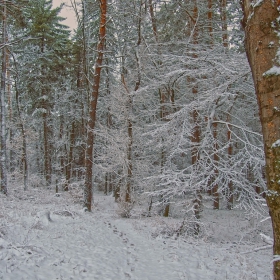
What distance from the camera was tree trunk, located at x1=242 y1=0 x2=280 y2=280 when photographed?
1.48 m

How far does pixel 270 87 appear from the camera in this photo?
1.50 m

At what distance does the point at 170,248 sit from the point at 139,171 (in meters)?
6.47

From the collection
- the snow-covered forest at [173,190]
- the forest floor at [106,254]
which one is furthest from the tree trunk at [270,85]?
the forest floor at [106,254]

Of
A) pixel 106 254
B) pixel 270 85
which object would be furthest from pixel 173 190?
pixel 270 85

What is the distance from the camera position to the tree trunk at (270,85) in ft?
4.87

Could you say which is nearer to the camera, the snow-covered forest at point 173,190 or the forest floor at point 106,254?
the forest floor at point 106,254

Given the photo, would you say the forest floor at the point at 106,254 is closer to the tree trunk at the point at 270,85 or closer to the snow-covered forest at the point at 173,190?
the snow-covered forest at the point at 173,190

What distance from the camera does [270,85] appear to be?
1492mm

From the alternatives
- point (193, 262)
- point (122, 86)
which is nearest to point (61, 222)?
point (193, 262)

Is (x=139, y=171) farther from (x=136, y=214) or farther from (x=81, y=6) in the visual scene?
(x=81, y=6)

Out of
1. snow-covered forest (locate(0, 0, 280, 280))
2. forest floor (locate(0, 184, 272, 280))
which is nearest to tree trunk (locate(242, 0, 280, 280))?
snow-covered forest (locate(0, 0, 280, 280))

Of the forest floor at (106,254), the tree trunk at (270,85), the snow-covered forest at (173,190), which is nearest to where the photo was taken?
the tree trunk at (270,85)

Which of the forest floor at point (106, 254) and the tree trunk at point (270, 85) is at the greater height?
the tree trunk at point (270, 85)

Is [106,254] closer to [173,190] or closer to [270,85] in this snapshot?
[173,190]
